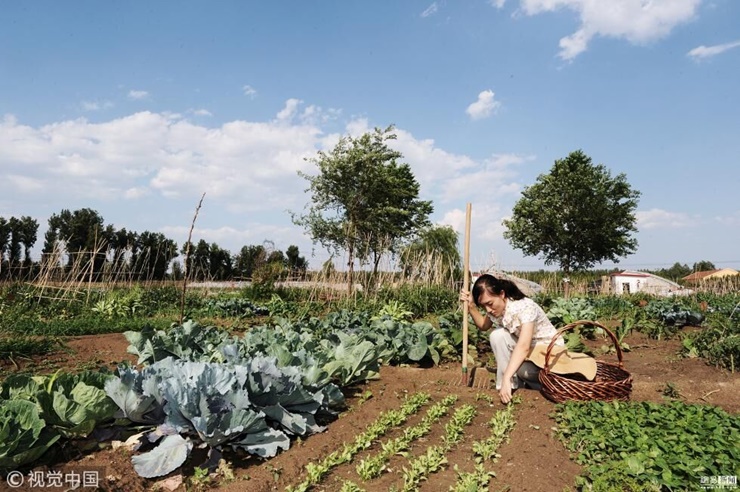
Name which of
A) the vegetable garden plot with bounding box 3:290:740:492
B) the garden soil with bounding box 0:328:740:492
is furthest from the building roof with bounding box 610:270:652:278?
the vegetable garden plot with bounding box 3:290:740:492

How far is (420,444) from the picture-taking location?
2809mm

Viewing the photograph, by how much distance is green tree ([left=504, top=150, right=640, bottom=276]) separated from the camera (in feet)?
75.2

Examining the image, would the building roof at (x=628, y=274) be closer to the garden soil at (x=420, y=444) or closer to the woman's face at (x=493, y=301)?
the garden soil at (x=420, y=444)

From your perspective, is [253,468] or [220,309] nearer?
[253,468]

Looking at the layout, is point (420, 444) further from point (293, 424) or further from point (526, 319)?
point (526, 319)

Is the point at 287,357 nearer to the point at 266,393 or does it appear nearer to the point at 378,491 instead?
the point at 266,393

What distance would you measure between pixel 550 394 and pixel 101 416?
290cm

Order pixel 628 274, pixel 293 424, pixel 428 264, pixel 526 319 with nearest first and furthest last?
pixel 293 424
pixel 526 319
pixel 428 264
pixel 628 274

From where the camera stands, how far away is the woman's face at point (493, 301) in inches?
147

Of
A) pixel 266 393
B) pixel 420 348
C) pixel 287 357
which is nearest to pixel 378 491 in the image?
pixel 266 393

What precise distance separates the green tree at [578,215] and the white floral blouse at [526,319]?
2041 centimetres

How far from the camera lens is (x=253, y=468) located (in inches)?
96.0

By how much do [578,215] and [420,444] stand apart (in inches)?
881

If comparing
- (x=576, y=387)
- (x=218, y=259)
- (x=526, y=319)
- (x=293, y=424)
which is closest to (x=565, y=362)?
(x=576, y=387)
